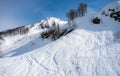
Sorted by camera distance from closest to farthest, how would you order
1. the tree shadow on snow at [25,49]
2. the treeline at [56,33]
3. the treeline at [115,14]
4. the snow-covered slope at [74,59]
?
the snow-covered slope at [74,59] → the treeline at [115,14] → the tree shadow on snow at [25,49] → the treeline at [56,33]

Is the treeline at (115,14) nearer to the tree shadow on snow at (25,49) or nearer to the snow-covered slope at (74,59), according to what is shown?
the snow-covered slope at (74,59)

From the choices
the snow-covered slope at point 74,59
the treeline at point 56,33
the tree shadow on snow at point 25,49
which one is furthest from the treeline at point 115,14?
the tree shadow on snow at point 25,49

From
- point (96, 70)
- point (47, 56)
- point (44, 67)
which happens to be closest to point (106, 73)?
point (96, 70)

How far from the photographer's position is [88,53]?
77.9 feet

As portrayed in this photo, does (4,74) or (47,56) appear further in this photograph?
(47,56)

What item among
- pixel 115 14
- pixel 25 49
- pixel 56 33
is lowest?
pixel 25 49

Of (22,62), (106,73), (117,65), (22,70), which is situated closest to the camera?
(106,73)

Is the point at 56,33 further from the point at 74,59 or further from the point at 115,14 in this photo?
the point at 74,59

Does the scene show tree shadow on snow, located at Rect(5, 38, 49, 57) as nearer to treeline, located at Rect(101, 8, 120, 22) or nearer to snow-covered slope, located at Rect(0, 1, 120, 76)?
snow-covered slope, located at Rect(0, 1, 120, 76)

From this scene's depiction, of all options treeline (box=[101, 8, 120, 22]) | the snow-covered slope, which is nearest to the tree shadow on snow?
the snow-covered slope

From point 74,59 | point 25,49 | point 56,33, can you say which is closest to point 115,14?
point 56,33

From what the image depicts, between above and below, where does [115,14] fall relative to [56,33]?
above

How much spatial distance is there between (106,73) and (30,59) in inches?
456

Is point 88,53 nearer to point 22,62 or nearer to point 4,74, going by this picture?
point 22,62
